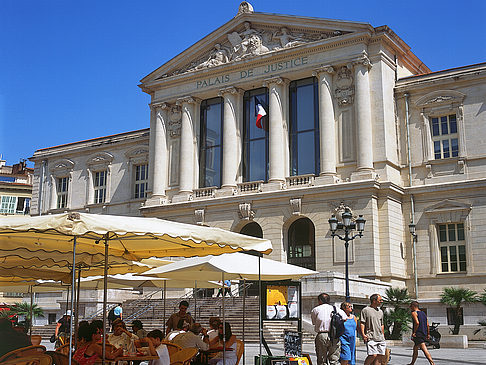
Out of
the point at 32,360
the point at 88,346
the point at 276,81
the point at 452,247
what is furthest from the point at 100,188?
the point at 32,360

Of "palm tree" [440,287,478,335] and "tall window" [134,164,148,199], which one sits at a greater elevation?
"tall window" [134,164,148,199]

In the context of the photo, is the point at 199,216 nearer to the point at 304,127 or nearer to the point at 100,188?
the point at 304,127

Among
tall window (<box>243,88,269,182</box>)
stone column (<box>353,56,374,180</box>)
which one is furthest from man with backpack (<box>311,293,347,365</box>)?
tall window (<box>243,88,269,182</box>)

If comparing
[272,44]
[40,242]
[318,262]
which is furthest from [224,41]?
[40,242]

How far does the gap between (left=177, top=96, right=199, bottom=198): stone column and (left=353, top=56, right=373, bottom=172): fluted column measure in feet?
35.3

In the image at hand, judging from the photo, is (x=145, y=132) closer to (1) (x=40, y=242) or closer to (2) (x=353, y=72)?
(2) (x=353, y=72)

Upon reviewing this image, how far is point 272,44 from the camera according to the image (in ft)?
123

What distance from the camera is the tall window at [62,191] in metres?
48.4

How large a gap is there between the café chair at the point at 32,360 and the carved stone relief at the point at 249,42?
29.2 metres

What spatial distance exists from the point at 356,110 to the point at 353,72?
2.15m

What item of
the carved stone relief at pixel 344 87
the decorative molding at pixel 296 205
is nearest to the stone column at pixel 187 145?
the decorative molding at pixel 296 205

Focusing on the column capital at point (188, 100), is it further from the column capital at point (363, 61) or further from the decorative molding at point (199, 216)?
the column capital at point (363, 61)

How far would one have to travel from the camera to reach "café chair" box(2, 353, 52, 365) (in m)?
8.68

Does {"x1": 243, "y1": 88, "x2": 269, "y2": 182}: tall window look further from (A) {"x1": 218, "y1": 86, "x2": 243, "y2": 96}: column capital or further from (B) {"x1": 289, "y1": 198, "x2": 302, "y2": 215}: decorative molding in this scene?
(B) {"x1": 289, "y1": 198, "x2": 302, "y2": 215}: decorative molding
